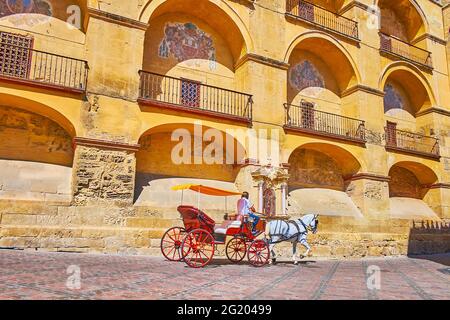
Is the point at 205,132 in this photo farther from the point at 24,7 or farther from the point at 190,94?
the point at 24,7

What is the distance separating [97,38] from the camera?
11.0 m

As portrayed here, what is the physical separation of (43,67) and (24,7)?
223 cm

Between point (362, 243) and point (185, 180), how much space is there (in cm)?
771

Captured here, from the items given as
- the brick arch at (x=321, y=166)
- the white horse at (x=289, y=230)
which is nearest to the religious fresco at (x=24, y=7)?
the white horse at (x=289, y=230)

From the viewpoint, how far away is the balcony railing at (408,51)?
793 inches

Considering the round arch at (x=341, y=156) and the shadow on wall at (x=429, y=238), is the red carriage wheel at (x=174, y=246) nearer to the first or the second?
the round arch at (x=341, y=156)

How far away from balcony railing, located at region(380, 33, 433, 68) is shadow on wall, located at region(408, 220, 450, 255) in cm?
933

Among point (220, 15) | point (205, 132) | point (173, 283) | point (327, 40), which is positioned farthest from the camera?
point (327, 40)

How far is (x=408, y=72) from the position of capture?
1986 cm

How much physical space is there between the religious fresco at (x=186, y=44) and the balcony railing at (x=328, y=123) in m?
4.47

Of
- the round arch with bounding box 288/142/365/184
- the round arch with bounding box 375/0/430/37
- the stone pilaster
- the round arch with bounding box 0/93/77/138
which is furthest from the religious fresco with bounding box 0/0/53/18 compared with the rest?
the round arch with bounding box 375/0/430/37

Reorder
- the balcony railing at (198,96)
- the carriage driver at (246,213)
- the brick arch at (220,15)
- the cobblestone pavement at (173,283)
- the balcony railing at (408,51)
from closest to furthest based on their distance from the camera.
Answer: the cobblestone pavement at (173,283) < the carriage driver at (246,213) < the balcony railing at (198,96) < the brick arch at (220,15) < the balcony railing at (408,51)

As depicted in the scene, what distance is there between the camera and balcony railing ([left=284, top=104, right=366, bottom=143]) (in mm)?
16062

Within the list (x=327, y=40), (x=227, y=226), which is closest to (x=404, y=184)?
(x=327, y=40)
